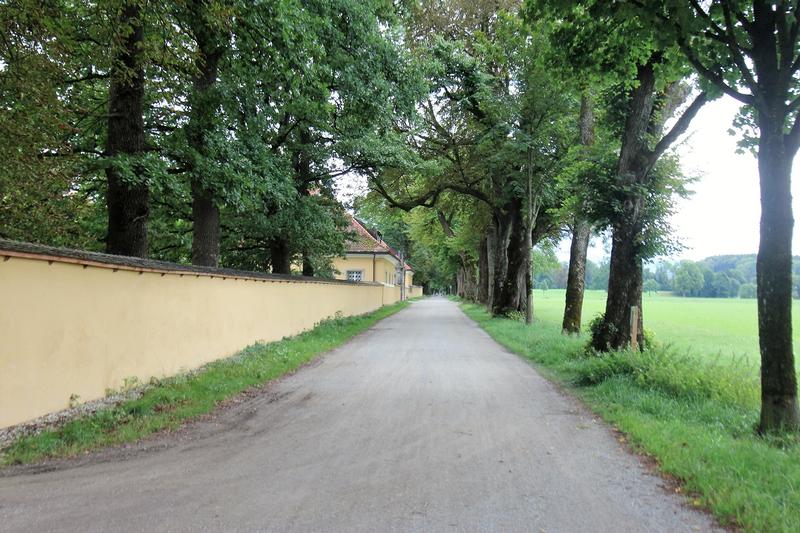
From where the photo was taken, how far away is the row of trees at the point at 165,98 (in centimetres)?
757

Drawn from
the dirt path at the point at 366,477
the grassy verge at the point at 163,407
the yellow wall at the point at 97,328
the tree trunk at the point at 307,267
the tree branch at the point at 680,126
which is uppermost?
the tree branch at the point at 680,126

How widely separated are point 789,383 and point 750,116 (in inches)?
131

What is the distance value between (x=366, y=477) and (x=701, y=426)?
3.70m

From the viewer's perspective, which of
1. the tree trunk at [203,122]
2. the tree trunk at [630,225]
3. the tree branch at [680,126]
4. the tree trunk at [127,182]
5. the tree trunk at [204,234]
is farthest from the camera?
the tree trunk at [204,234]

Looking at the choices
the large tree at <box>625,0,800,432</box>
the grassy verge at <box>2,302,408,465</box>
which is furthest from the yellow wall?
the large tree at <box>625,0,800,432</box>

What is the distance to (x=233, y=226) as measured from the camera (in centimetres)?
1834

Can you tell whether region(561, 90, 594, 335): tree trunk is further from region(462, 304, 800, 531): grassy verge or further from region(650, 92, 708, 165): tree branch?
region(462, 304, 800, 531): grassy verge

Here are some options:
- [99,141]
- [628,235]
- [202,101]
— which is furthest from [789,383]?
[99,141]

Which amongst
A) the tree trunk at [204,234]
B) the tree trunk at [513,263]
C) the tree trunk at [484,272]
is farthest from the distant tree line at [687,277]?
the tree trunk at [204,234]

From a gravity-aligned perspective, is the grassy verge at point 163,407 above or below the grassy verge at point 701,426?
below

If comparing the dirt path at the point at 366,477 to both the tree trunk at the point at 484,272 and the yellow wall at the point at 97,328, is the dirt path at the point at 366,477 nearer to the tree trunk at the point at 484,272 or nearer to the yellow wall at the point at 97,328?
the yellow wall at the point at 97,328

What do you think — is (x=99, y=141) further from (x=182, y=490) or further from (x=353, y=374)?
(x=182, y=490)

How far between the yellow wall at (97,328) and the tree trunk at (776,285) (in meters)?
7.40

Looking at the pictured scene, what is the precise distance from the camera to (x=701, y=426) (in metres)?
5.69
